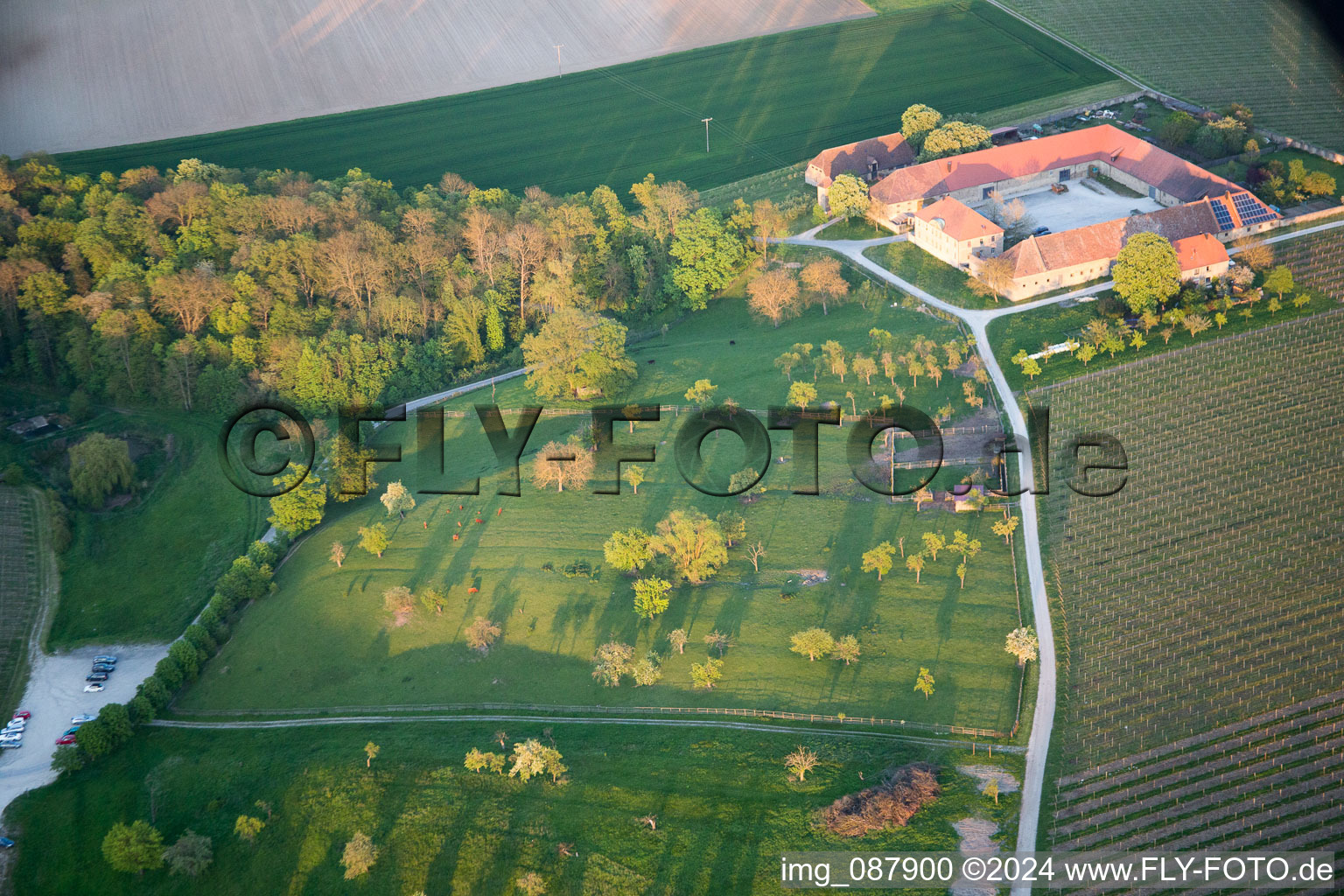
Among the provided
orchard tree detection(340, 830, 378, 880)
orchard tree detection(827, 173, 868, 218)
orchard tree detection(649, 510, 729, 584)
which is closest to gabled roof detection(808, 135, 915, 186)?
orchard tree detection(827, 173, 868, 218)

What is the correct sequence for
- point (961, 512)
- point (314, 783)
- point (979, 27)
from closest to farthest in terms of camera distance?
point (314, 783)
point (961, 512)
point (979, 27)

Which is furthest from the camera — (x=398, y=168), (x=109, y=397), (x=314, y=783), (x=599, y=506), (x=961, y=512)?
(x=398, y=168)

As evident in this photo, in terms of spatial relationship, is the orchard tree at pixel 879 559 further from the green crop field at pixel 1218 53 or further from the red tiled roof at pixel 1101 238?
the green crop field at pixel 1218 53

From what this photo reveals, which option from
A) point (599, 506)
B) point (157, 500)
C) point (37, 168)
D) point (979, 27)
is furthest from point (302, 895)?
point (979, 27)

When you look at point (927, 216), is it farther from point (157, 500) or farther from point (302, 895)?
point (302, 895)

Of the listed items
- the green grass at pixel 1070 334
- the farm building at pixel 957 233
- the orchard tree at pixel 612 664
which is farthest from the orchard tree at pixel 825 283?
the orchard tree at pixel 612 664

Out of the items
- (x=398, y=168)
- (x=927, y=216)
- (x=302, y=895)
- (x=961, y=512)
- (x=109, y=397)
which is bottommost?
→ (x=302, y=895)

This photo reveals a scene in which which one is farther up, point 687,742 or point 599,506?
point 599,506

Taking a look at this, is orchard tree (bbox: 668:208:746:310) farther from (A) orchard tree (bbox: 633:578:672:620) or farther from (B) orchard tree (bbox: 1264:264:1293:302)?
(B) orchard tree (bbox: 1264:264:1293:302)
